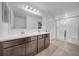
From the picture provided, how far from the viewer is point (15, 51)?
1772mm

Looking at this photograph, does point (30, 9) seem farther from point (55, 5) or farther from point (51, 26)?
point (51, 26)

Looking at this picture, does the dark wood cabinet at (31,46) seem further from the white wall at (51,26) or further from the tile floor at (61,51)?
the white wall at (51,26)

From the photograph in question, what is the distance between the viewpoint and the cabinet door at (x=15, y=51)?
1581 millimetres

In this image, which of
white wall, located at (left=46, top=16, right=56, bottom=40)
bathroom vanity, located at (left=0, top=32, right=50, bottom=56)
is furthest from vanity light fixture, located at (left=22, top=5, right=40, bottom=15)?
bathroom vanity, located at (left=0, top=32, right=50, bottom=56)

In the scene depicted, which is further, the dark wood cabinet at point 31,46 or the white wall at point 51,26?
the white wall at point 51,26

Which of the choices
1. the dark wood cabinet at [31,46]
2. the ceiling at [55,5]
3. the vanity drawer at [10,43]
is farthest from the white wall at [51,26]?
the vanity drawer at [10,43]

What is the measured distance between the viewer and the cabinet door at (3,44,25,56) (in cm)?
158

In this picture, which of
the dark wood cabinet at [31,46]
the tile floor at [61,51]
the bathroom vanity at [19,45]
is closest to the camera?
the bathroom vanity at [19,45]

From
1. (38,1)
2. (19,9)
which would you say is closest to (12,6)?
(19,9)

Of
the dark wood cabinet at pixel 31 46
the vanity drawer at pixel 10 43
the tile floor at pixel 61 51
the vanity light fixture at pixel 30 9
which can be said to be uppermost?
the vanity light fixture at pixel 30 9

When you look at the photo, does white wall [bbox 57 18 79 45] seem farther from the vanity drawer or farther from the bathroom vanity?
the vanity drawer

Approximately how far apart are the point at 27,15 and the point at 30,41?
4.30 ft

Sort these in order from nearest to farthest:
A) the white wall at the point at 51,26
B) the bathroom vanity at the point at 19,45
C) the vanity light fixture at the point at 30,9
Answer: the bathroom vanity at the point at 19,45, the vanity light fixture at the point at 30,9, the white wall at the point at 51,26

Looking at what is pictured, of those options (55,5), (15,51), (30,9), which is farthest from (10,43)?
(55,5)
